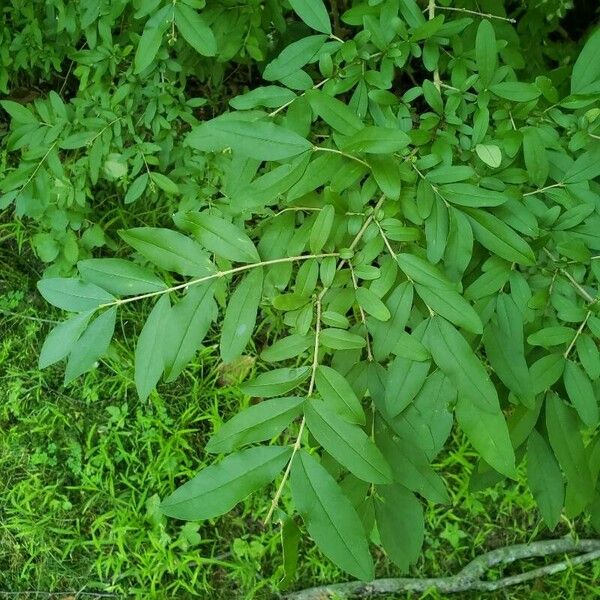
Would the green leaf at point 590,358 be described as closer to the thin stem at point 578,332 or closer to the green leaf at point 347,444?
the thin stem at point 578,332

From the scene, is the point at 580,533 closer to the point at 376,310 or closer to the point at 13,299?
the point at 376,310

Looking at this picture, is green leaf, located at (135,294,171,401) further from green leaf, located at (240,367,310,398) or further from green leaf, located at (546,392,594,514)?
green leaf, located at (546,392,594,514)

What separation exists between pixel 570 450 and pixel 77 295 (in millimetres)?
960

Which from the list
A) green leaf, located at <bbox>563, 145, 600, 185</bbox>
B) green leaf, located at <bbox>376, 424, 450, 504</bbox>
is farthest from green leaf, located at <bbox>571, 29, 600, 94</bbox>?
green leaf, located at <bbox>376, 424, 450, 504</bbox>

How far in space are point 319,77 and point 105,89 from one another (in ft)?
2.18

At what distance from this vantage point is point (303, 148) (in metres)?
1.25

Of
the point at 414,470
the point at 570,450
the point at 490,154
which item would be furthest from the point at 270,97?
the point at 570,450

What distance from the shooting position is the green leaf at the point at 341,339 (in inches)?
48.8

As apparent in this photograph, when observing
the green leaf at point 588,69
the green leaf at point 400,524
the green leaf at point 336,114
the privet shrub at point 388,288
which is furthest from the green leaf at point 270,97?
the green leaf at point 400,524

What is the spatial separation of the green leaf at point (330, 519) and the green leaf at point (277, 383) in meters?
0.13

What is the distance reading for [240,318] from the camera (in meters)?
1.27

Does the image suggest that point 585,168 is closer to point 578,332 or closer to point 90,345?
point 578,332

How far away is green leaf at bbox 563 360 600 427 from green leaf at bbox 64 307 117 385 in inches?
33.1

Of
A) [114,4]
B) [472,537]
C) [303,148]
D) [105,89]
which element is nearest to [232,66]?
[105,89]
